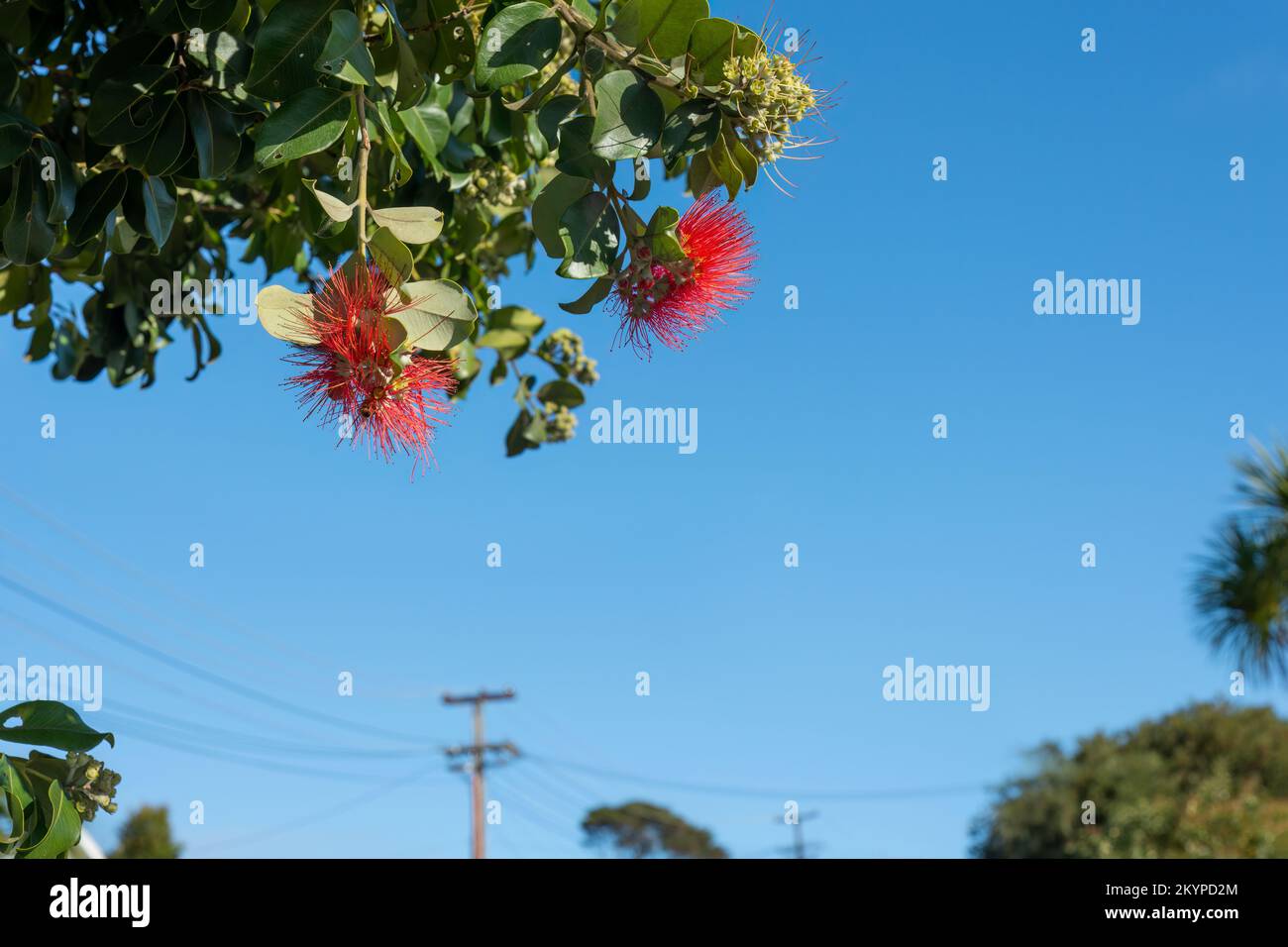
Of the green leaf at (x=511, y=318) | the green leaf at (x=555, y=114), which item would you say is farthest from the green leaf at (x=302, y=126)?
the green leaf at (x=511, y=318)

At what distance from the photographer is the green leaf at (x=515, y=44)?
6.77 ft

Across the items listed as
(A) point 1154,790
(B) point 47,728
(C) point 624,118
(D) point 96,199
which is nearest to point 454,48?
(C) point 624,118

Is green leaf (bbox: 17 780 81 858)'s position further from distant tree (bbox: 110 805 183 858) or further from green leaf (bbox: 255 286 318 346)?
distant tree (bbox: 110 805 183 858)

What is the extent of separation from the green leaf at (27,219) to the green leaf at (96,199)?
0.26 ft

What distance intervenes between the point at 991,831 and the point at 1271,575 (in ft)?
45.0

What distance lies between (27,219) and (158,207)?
0.24 m

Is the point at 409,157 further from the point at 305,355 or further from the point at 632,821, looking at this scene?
the point at 632,821

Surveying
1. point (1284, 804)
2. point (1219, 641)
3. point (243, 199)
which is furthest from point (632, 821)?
point (243, 199)

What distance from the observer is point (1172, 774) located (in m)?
23.8

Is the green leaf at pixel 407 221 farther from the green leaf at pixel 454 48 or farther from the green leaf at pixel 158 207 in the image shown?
the green leaf at pixel 158 207

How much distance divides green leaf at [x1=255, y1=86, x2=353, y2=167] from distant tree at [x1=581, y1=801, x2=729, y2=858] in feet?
152

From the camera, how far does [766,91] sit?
2.03 metres

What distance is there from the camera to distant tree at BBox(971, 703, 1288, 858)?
→ 1983 centimetres
